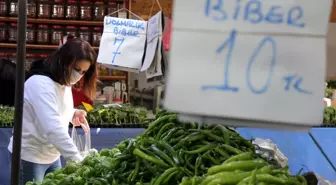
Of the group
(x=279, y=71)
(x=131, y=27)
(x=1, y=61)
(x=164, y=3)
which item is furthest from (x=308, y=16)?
(x=164, y=3)

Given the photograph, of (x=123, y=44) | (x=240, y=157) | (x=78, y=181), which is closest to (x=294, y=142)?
(x=123, y=44)

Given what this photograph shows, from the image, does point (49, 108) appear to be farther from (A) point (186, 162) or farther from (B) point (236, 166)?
(B) point (236, 166)

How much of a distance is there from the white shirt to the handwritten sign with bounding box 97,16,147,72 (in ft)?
1.40

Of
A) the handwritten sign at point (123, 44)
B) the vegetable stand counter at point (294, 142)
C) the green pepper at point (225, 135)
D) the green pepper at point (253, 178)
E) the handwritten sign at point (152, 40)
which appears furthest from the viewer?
the vegetable stand counter at point (294, 142)

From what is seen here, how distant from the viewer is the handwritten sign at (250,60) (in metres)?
1.05

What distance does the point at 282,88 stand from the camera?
1062mm

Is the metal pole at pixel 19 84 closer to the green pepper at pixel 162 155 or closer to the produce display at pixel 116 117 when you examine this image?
the green pepper at pixel 162 155

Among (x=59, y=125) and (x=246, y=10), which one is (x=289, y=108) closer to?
(x=246, y=10)

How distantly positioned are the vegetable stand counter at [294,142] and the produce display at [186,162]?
94.8 inches

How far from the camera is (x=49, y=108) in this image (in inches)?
118

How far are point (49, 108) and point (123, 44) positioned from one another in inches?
30.6

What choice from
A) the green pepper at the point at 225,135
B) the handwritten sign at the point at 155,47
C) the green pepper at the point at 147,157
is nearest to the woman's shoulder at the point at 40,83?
the handwritten sign at the point at 155,47

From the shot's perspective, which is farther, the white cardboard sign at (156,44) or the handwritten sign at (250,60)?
the white cardboard sign at (156,44)

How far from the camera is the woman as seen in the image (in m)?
2.99
